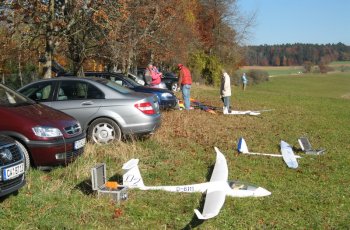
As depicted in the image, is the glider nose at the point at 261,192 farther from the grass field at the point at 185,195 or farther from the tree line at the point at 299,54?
the tree line at the point at 299,54

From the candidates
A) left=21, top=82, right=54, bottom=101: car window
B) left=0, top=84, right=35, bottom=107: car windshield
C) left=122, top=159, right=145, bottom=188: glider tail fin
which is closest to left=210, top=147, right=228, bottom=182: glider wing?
left=122, top=159, right=145, bottom=188: glider tail fin

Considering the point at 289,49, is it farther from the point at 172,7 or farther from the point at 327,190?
the point at 327,190

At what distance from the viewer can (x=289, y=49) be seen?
113 meters

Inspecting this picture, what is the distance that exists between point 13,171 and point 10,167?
84mm

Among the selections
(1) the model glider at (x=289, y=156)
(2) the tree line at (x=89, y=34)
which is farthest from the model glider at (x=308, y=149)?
(2) the tree line at (x=89, y=34)

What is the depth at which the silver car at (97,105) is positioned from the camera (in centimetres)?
972

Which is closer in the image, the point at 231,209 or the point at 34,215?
the point at 34,215

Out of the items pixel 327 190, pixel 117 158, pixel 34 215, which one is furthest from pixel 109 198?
pixel 327 190

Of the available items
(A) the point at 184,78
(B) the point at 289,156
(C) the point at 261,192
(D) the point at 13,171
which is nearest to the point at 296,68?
(A) the point at 184,78

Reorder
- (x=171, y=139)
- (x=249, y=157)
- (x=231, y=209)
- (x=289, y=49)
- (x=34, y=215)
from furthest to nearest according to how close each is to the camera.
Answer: (x=289, y=49)
(x=171, y=139)
(x=249, y=157)
(x=231, y=209)
(x=34, y=215)

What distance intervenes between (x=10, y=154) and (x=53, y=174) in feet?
5.81

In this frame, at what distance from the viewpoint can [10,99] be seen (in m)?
7.62

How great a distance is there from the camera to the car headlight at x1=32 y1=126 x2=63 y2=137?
6.95 m

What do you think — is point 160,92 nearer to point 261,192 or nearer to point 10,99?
point 10,99
